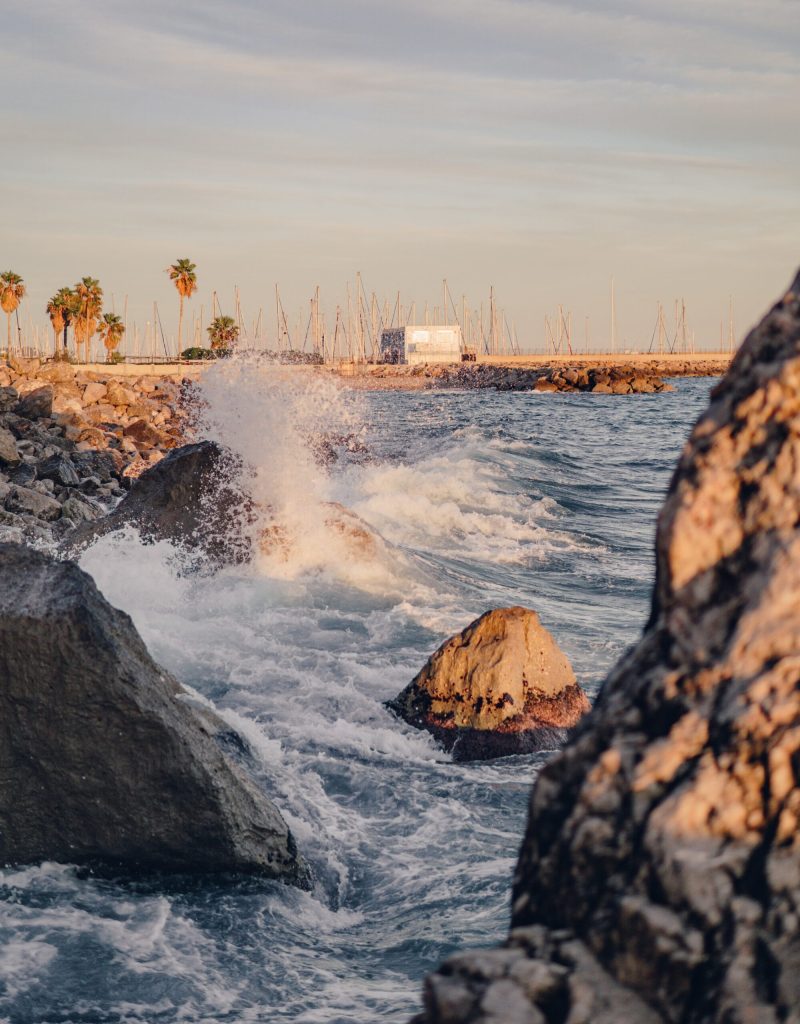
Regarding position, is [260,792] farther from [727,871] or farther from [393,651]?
[393,651]

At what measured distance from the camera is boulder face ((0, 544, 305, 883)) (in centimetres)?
490

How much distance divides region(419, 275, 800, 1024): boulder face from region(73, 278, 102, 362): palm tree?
278 feet

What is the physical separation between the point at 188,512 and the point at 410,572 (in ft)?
8.93

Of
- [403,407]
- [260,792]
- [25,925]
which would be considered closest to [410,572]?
[260,792]

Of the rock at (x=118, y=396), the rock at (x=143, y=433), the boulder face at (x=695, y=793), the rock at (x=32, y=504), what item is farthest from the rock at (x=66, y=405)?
the boulder face at (x=695, y=793)

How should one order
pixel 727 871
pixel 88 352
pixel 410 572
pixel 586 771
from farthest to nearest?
pixel 88 352 < pixel 410 572 < pixel 586 771 < pixel 727 871

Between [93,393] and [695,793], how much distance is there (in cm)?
4094

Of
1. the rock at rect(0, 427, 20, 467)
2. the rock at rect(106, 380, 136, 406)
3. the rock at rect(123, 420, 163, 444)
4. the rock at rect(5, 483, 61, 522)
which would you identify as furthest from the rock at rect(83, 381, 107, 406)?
the rock at rect(5, 483, 61, 522)

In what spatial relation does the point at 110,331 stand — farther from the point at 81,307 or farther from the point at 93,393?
the point at 93,393

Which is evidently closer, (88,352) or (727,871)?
(727,871)

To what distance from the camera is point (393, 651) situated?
32.6 ft

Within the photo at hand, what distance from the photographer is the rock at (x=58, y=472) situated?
19500mm

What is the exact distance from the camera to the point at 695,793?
1782 millimetres

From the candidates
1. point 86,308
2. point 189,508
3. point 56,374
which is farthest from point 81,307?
point 189,508
